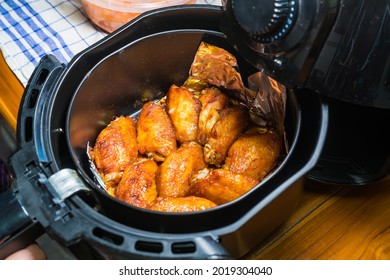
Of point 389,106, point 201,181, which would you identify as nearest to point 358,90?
point 389,106

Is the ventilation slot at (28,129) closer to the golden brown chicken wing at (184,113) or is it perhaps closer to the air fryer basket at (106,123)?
the air fryer basket at (106,123)

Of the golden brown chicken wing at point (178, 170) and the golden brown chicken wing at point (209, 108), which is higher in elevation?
the golden brown chicken wing at point (209, 108)

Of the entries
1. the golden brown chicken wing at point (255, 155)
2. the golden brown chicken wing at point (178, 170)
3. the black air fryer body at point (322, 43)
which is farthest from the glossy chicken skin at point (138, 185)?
the black air fryer body at point (322, 43)

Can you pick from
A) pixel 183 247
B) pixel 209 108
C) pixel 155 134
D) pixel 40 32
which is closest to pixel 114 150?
pixel 155 134

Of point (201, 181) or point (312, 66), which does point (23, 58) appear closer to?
point (201, 181)

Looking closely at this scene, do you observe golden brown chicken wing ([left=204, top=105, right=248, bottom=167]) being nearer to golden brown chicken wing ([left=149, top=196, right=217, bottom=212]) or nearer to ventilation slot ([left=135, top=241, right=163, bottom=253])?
golden brown chicken wing ([left=149, top=196, right=217, bottom=212])
